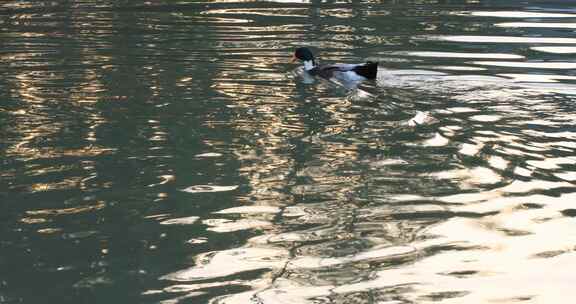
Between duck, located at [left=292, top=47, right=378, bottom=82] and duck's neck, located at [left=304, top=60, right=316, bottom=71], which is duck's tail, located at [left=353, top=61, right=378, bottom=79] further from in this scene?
duck's neck, located at [left=304, top=60, right=316, bottom=71]

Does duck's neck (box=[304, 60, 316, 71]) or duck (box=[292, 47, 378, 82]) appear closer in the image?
duck (box=[292, 47, 378, 82])

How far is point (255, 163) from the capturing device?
9.86 meters

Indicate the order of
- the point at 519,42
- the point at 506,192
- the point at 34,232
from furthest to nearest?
the point at 519,42 < the point at 506,192 < the point at 34,232

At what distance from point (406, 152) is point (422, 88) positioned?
387cm

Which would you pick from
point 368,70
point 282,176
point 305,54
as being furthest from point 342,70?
point 282,176

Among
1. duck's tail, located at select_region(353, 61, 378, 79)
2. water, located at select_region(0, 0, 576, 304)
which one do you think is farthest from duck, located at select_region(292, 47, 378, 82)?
water, located at select_region(0, 0, 576, 304)

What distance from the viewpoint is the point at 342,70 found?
14.7m

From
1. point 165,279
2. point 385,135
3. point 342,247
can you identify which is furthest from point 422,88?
point 165,279

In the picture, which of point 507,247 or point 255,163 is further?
point 255,163

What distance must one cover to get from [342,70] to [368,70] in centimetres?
49

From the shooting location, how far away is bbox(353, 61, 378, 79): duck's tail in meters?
14.3

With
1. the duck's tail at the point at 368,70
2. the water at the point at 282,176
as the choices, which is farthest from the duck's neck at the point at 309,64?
the duck's tail at the point at 368,70

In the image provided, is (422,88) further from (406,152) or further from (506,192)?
(506,192)

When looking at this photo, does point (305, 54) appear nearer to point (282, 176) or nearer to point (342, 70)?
point (342, 70)
